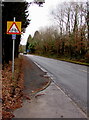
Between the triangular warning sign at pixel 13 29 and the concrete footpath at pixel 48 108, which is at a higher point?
the triangular warning sign at pixel 13 29

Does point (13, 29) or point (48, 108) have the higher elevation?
point (13, 29)

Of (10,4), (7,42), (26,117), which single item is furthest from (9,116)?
(7,42)

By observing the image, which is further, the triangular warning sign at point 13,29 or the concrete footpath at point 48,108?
the triangular warning sign at point 13,29

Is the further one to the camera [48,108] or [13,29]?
[13,29]

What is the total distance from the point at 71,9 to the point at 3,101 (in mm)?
38558

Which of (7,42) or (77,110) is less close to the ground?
(7,42)

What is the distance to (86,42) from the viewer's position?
1195 inches

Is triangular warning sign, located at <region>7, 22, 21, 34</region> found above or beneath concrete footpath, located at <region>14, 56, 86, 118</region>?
above

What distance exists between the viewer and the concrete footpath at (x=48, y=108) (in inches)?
189

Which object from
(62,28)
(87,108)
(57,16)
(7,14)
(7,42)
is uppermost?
(57,16)

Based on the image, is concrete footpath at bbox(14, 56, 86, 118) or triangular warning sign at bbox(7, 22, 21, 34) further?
triangular warning sign at bbox(7, 22, 21, 34)

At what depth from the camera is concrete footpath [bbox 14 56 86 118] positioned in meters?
4.81

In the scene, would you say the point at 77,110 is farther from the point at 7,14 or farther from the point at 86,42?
the point at 86,42

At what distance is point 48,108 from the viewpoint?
5.42 meters
